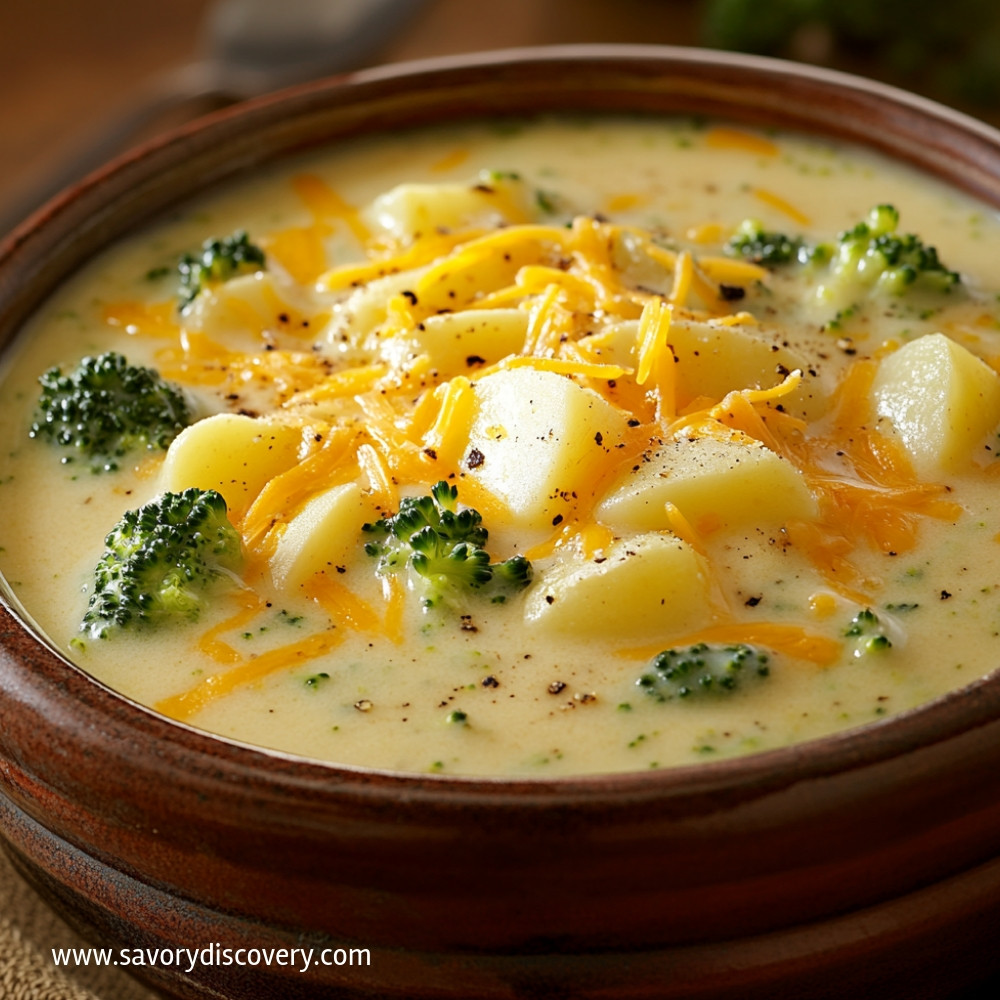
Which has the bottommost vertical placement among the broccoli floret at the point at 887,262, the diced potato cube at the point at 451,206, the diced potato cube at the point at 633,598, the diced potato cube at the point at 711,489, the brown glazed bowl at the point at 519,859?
the brown glazed bowl at the point at 519,859

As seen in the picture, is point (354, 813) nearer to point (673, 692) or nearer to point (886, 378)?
point (673, 692)

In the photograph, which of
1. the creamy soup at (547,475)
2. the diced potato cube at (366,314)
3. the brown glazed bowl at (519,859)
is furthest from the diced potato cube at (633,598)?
the diced potato cube at (366,314)

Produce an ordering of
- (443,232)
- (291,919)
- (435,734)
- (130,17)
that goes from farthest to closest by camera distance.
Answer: (130,17)
(443,232)
(435,734)
(291,919)

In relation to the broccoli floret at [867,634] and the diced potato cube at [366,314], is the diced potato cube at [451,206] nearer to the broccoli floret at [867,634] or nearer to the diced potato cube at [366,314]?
the diced potato cube at [366,314]

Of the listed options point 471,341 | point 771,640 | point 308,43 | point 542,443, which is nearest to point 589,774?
point 771,640

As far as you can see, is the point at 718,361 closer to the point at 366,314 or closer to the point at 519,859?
the point at 366,314

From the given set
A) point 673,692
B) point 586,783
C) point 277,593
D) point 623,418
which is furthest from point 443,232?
point 586,783

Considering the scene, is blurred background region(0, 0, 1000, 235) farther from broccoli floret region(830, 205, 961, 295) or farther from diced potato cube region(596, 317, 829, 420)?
diced potato cube region(596, 317, 829, 420)
